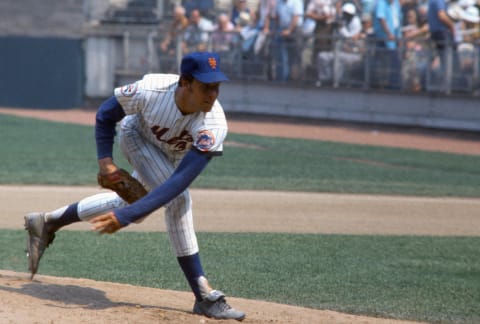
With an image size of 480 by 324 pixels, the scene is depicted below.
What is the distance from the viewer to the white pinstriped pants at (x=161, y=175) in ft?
16.6

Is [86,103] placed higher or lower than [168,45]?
lower

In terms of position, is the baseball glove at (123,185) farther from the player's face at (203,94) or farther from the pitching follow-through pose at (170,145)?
the player's face at (203,94)

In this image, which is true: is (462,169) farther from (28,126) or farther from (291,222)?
(28,126)

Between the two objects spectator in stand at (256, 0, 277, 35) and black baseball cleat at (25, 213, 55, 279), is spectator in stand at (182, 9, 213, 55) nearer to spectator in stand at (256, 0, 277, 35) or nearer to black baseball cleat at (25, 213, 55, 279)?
spectator in stand at (256, 0, 277, 35)

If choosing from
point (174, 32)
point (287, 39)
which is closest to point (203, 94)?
point (287, 39)

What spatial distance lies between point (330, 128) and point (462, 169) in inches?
221

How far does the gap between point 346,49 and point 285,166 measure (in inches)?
197

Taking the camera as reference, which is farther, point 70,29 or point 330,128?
point 70,29

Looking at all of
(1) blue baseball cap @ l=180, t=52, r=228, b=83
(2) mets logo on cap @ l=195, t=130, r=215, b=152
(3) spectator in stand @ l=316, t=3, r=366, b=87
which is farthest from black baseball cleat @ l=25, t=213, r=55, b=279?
(3) spectator in stand @ l=316, t=3, r=366, b=87

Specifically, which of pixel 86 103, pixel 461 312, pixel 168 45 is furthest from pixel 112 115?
pixel 86 103

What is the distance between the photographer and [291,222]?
29.3 ft

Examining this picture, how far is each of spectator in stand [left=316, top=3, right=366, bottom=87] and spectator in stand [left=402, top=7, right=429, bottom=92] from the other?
91 centimetres

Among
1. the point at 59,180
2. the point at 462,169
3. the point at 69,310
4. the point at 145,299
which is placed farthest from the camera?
the point at 462,169

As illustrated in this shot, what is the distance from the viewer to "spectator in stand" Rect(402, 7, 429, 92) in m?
16.4
